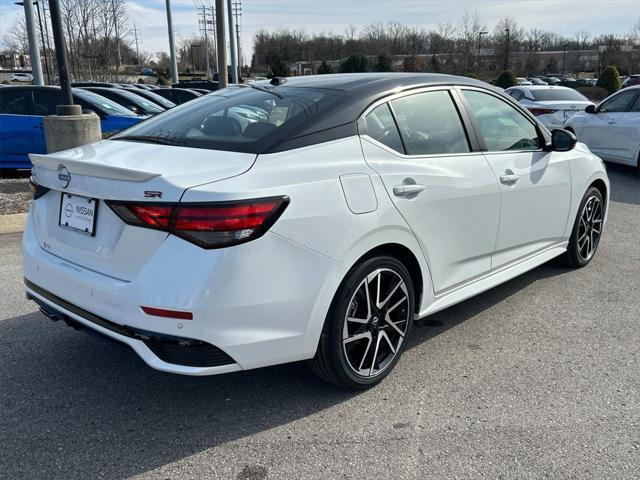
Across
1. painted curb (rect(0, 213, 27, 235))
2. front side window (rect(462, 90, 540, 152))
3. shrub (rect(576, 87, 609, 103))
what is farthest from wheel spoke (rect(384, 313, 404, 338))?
shrub (rect(576, 87, 609, 103))

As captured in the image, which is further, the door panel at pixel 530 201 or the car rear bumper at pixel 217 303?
the door panel at pixel 530 201

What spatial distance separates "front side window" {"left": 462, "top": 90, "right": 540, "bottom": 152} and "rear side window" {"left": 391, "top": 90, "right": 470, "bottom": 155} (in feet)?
0.78

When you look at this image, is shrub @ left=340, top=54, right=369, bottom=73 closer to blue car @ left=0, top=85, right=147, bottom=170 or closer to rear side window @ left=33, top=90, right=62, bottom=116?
blue car @ left=0, top=85, right=147, bottom=170

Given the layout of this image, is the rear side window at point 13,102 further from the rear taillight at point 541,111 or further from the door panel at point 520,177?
the rear taillight at point 541,111

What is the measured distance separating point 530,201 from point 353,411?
207 centimetres

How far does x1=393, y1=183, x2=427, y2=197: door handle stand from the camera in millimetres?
3023

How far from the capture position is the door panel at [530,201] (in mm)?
3852

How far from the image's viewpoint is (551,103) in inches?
497

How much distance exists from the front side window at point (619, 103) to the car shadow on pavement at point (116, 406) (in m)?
8.11

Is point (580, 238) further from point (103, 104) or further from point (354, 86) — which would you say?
point (103, 104)

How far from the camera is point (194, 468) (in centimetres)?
252

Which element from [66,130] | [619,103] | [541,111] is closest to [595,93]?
[541,111]

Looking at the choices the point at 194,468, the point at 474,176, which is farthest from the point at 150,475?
the point at 474,176

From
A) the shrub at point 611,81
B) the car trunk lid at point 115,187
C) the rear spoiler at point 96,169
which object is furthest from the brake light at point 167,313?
the shrub at point 611,81
